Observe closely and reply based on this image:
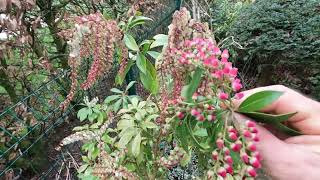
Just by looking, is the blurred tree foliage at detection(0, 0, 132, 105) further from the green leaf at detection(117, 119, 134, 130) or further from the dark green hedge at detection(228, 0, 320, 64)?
the dark green hedge at detection(228, 0, 320, 64)

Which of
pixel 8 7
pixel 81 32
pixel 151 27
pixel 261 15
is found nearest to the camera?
pixel 81 32

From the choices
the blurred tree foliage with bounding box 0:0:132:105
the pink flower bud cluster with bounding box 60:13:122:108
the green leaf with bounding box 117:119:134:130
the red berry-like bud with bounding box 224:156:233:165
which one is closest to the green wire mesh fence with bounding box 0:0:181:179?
the blurred tree foliage with bounding box 0:0:132:105

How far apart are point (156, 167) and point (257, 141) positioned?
2.97ft

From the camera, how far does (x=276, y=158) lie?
0.72 metres

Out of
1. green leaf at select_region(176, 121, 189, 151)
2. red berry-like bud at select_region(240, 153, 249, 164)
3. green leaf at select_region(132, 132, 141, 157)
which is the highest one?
red berry-like bud at select_region(240, 153, 249, 164)

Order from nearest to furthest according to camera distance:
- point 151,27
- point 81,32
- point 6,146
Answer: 1. point 81,32
2. point 6,146
3. point 151,27

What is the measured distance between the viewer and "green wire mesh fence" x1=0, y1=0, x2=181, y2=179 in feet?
8.11

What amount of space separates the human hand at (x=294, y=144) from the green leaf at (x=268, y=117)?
2 centimetres

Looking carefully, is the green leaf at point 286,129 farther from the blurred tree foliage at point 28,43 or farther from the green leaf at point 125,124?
the blurred tree foliage at point 28,43

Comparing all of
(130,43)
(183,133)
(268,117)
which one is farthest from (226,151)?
(130,43)

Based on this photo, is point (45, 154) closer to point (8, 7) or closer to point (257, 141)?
point (8, 7)

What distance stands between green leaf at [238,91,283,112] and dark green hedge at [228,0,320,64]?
335 cm

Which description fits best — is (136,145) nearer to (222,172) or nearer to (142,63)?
(142,63)

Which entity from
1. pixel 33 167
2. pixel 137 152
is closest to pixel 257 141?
pixel 137 152
